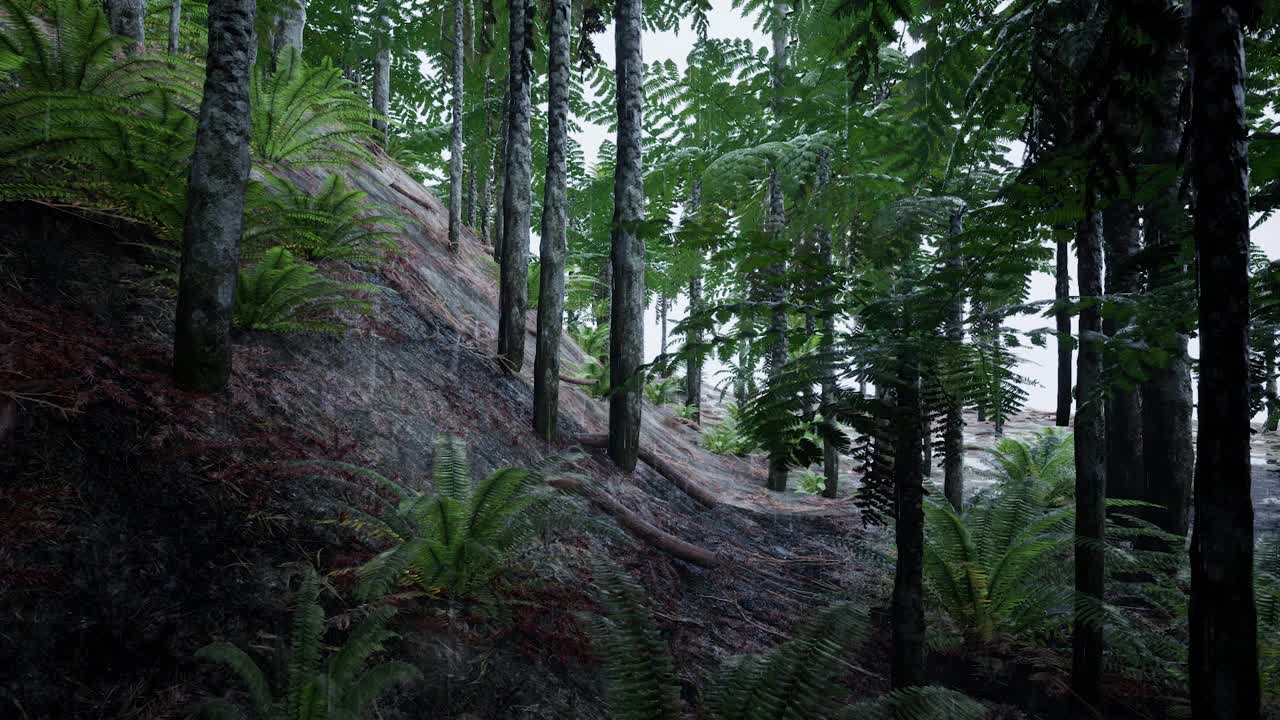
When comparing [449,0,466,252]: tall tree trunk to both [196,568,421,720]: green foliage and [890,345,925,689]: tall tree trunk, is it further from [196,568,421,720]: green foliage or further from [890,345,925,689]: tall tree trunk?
[890,345,925,689]: tall tree trunk

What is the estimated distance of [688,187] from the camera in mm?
13297

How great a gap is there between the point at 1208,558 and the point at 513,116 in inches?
232

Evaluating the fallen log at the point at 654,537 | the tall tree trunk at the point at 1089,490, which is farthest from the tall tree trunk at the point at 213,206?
the tall tree trunk at the point at 1089,490

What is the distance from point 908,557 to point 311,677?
2.32 metres

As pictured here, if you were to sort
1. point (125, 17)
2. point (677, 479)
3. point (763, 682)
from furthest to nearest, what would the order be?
point (677, 479) → point (125, 17) → point (763, 682)

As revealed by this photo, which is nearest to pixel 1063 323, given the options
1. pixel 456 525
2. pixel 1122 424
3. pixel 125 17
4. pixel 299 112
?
pixel 1122 424

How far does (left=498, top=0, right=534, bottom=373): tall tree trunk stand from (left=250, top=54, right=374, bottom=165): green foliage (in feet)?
4.99

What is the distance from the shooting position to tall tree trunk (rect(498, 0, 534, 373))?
18.8ft

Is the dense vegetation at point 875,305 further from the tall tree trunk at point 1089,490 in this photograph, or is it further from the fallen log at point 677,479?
the fallen log at point 677,479

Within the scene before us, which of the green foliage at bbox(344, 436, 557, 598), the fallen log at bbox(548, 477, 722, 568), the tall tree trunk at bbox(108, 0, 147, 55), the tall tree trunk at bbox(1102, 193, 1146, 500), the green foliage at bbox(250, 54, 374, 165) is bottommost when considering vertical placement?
the fallen log at bbox(548, 477, 722, 568)

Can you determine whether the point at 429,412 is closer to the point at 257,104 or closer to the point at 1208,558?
the point at 257,104

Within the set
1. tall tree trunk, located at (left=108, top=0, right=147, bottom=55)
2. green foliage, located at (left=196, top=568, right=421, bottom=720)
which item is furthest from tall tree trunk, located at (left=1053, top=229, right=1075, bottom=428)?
tall tree trunk, located at (left=108, top=0, right=147, bottom=55)

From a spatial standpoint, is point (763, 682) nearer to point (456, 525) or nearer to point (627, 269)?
point (456, 525)

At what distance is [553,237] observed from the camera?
18.7 feet
